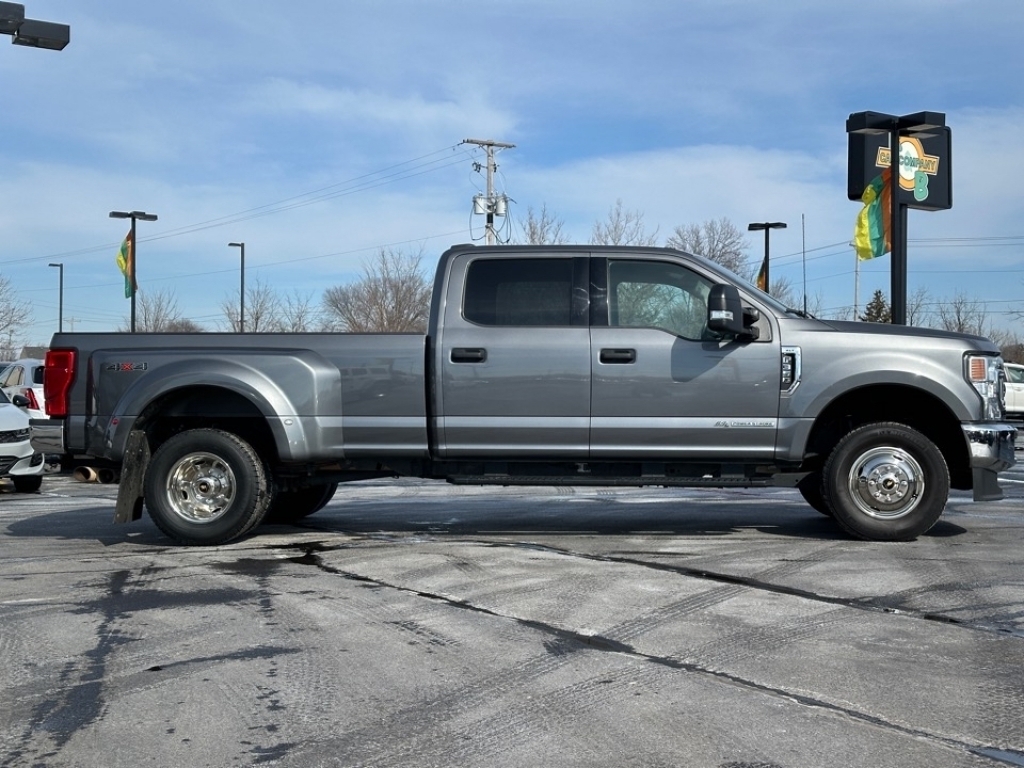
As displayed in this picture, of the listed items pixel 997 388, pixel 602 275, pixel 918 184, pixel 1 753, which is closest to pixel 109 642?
pixel 1 753

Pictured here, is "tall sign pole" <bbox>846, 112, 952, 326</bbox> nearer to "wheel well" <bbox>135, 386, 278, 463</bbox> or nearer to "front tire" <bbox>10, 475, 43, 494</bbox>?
"wheel well" <bbox>135, 386, 278, 463</bbox>

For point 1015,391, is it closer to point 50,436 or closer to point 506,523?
point 506,523

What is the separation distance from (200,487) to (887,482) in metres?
5.07

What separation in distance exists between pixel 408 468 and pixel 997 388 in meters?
4.40

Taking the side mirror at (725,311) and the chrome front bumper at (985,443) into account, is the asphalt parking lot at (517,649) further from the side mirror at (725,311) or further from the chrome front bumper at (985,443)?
the side mirror at (725,311)

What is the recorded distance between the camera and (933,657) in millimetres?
5176

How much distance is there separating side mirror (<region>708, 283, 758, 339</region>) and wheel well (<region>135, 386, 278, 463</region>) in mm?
3405

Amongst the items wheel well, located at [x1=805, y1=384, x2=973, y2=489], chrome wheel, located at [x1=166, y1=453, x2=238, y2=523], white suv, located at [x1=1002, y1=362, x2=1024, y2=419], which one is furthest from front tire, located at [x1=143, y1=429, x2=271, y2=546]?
white suv, located at [x1=1002, y1=362, x2=1024, y2=419]

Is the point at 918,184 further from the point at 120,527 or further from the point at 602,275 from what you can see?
the point at 120,527

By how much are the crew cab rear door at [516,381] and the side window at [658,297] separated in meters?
0.26

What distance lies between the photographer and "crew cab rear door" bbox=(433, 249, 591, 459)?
8273 mm

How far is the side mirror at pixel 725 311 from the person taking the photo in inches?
316

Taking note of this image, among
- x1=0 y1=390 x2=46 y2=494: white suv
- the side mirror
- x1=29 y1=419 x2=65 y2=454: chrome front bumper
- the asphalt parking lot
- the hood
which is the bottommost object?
the asphalt parking lot

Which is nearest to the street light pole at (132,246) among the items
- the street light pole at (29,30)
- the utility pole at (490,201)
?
the utility pole at (490,201)
